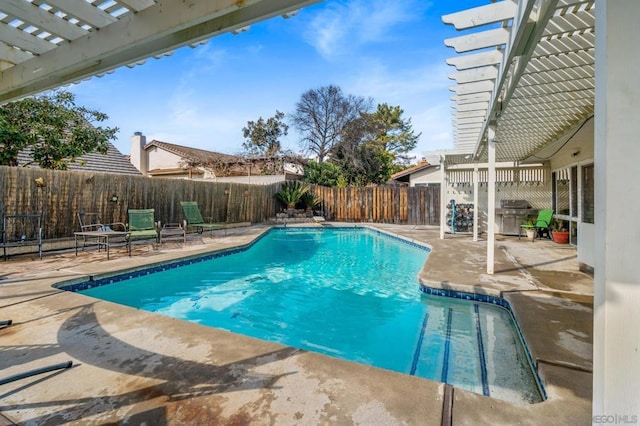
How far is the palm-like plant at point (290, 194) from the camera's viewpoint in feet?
50.2

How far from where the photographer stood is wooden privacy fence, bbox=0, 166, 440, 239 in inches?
270

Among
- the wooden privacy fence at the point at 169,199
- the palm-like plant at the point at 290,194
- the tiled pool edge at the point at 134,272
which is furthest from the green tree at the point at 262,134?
the tiled pool edge at the point at 134,272

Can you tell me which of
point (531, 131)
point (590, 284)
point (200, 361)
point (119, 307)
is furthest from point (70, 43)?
point (531, 131)

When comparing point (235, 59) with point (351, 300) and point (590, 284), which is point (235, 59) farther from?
point (590, 284)

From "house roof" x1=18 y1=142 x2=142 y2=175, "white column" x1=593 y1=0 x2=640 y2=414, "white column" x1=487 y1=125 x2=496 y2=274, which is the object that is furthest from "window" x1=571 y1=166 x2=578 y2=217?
"house roof" x1=18 y1=142 x2=142 y2=175

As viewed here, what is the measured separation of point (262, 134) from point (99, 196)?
18700 millimetres

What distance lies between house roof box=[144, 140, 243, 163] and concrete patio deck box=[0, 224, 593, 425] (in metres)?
16.3

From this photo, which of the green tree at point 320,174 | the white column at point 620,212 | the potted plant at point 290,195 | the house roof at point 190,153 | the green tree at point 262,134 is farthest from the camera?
the green tree at point 262,134

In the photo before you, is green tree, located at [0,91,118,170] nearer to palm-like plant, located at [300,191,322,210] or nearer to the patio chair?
palm-like plant, located at [300,191,322,210]

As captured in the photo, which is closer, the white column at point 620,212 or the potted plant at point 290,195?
the white column at point 620,212

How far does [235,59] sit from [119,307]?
1049 cm

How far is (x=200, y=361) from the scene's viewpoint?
7.25ft

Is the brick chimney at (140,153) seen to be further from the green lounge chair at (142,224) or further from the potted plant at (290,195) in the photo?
the green lounge chair at (142,224)

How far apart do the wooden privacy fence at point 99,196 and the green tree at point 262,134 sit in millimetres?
13559
